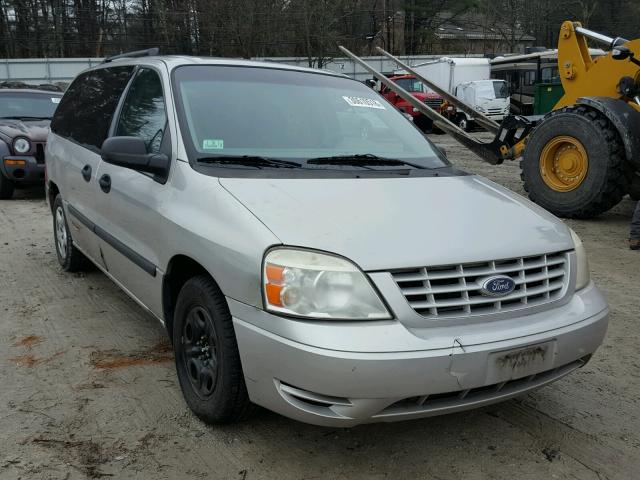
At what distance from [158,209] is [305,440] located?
1.34m

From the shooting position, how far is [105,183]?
12.5 feet

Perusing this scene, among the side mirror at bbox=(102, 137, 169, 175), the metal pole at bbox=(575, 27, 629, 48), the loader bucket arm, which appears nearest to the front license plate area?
the side mirror at bbox=(102, 137, 169, 175)

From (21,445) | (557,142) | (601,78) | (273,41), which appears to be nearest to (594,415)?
(21,445)

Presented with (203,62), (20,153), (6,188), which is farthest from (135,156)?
(6,188)

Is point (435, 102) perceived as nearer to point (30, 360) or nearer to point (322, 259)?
point (30, 360)

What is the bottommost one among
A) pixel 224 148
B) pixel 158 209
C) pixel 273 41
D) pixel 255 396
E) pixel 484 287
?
pixel 255 396

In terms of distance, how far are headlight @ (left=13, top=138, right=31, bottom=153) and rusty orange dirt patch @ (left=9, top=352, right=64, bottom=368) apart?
5.97 m

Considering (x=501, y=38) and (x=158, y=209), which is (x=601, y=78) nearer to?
(x=158, y=209)

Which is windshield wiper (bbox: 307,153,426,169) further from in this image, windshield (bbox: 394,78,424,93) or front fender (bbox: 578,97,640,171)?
windshield (bbox: 394,78,424,93)

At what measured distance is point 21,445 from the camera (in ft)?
8.93

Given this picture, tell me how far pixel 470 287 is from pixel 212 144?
1526 mm

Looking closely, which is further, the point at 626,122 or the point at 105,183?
the point at 626,122

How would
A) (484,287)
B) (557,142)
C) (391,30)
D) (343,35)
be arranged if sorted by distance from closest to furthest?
1. (484,287)
2. (557,142)
3. (343,35)
4. (391,30)

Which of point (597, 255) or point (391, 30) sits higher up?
point (391, 30)
